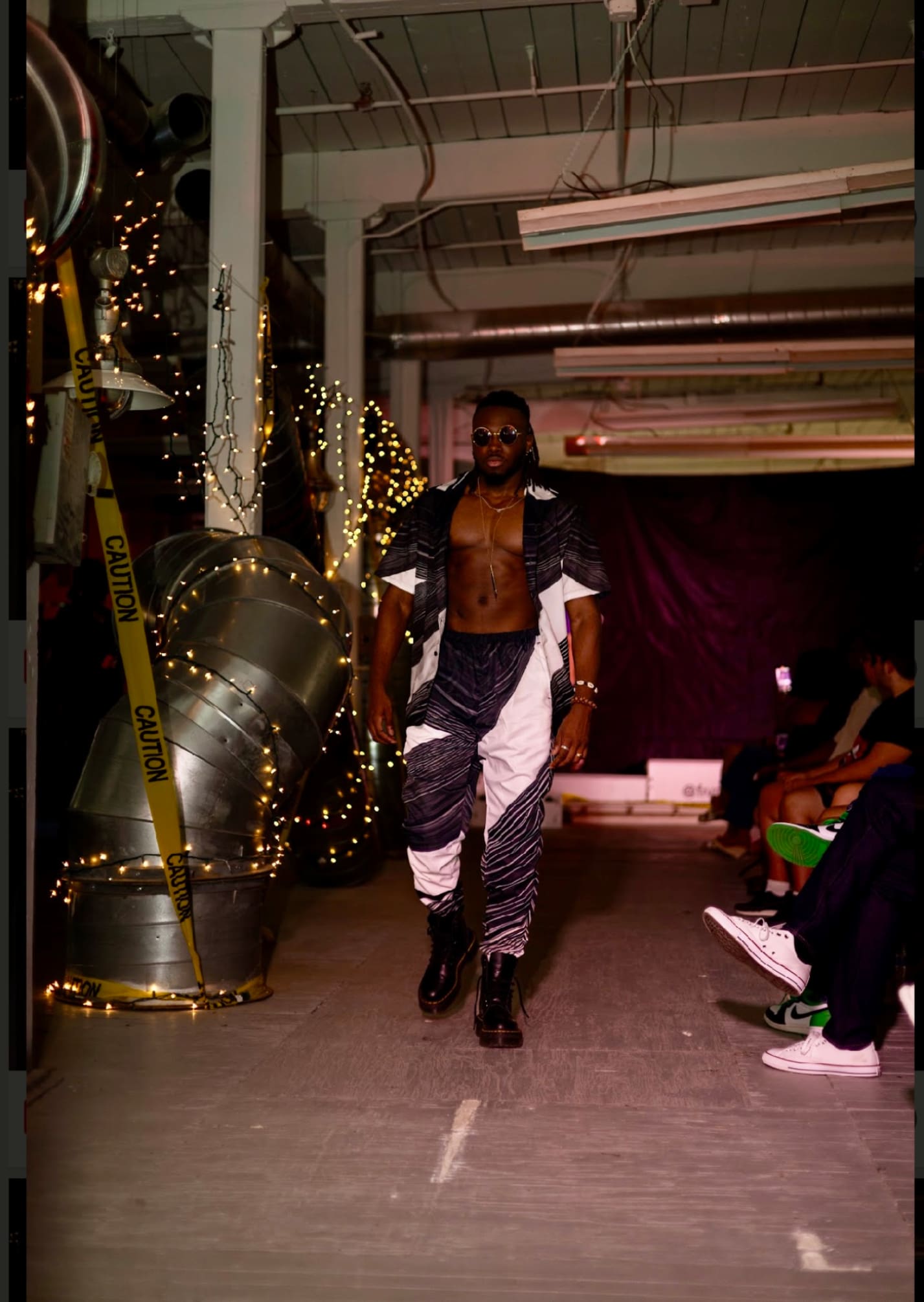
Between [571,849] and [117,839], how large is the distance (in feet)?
15.9

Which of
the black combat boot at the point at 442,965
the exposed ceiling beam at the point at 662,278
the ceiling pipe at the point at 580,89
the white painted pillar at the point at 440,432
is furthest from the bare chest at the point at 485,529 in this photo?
the white painted pillar at the point at 440,432

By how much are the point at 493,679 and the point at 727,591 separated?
8.66 meters

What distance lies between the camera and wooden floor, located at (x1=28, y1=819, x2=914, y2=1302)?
1929 mm

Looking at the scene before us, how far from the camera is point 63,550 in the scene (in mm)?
2848

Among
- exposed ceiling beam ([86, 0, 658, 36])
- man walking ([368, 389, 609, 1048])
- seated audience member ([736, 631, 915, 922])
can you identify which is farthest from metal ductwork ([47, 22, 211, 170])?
seated audience member ([736, 631, 915, 922])

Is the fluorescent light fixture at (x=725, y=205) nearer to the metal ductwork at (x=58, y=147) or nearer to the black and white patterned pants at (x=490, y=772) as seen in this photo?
the black and white patterned pants at (x=490, y=772)

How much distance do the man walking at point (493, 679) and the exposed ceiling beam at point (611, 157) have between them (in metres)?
3.98

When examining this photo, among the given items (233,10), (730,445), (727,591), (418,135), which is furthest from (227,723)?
(730,445)

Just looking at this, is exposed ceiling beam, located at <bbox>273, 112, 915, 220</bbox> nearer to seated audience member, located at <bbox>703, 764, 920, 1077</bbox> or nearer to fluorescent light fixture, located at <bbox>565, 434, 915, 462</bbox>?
fluorescent light fixture, located at <bbox>565, 434, 915, 462</bbox>

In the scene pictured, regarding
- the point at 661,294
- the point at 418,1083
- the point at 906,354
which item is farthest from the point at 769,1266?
the point at 661,294

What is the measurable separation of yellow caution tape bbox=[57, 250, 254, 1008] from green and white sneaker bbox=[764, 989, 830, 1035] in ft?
4.91

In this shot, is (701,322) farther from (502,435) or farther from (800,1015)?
(800,1015)

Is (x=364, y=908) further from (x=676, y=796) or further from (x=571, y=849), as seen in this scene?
(x=676, y=796)

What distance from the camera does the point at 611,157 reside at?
7.32 m
